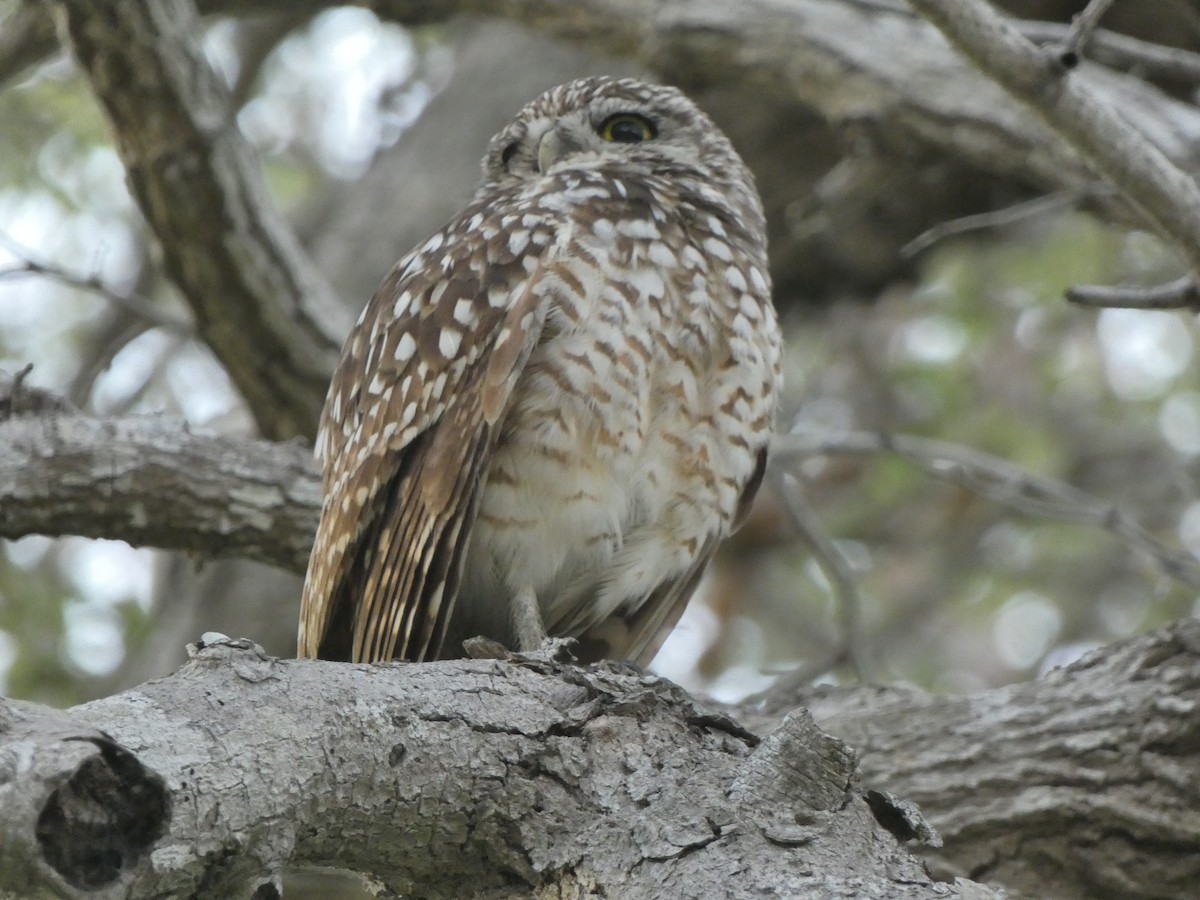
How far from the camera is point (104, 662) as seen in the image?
731 centimetres

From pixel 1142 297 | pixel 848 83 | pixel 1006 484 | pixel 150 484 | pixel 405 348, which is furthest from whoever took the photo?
pixel 1006 484

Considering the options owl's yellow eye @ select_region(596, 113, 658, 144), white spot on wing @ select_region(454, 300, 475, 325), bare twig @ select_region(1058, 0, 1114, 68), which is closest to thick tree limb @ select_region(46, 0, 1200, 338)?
owl's yellow eye @ select_region(596, 113, 658, 144)

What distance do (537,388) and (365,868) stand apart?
4.82 ft

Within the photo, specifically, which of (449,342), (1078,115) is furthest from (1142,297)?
(449,342)

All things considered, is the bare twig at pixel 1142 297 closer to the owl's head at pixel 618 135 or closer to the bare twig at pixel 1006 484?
the bare twig at pixel 1006 484

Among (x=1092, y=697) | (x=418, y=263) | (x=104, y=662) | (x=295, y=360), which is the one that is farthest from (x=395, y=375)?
(x=104, y=662)

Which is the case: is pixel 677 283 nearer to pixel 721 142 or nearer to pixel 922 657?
pixel 721 142

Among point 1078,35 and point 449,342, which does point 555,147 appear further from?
point 1078,35

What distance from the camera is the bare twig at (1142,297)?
334 centimetres

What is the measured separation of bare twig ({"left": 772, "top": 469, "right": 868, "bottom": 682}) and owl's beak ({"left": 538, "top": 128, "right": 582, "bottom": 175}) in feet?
5.42

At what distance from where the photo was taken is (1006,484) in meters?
5.37

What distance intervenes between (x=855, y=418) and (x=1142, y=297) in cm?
598

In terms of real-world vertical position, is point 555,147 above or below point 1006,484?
above

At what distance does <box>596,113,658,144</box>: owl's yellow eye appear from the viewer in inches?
192
